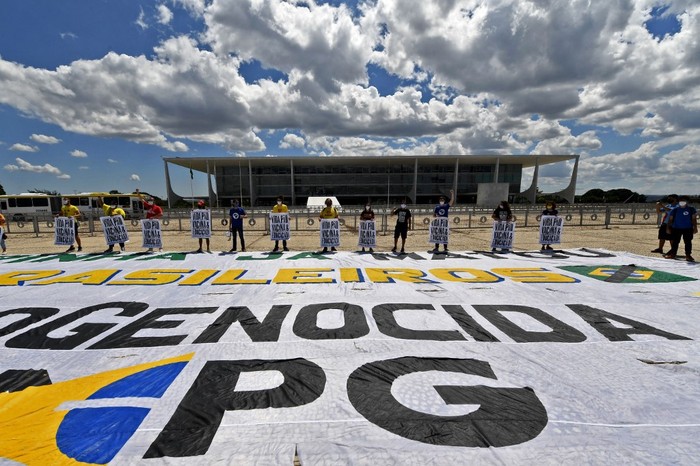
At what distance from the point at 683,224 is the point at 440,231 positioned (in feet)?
22.0

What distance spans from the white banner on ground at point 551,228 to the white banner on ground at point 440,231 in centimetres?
343

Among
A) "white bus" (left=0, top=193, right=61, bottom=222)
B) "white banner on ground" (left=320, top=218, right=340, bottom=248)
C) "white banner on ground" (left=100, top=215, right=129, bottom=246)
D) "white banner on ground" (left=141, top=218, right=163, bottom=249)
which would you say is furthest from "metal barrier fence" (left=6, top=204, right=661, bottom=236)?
"white bus" (left=0, top=193, right=61, bottom=222)

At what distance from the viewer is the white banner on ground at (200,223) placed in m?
11.2

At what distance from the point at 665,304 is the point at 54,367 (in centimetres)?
782

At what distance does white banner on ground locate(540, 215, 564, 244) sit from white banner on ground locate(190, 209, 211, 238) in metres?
12.0

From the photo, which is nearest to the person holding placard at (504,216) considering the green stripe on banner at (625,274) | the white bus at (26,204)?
the green stripe on banner at (625,274)

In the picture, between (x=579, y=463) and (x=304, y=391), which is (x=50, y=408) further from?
(x=579, y=463)

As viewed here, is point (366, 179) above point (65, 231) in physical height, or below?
above

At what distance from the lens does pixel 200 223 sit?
11.2m

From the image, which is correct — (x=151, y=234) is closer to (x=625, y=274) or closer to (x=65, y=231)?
(x=65, y=231)

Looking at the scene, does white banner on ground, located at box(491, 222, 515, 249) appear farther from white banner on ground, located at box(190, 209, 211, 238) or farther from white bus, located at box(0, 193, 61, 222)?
white bus, located at box(0, 193, 61, 222)

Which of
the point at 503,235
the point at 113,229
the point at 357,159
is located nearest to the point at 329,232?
the point at 503,235

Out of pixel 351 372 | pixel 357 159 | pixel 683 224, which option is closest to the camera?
pixel 351 372

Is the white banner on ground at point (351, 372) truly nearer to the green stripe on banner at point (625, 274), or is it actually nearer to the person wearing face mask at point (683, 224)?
the green stripe on banner at point (625, 274)
